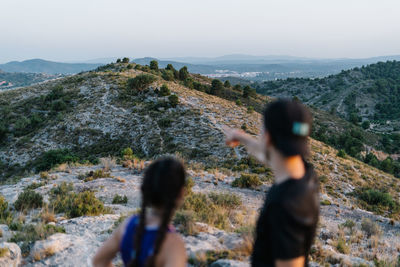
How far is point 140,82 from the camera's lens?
3014cm

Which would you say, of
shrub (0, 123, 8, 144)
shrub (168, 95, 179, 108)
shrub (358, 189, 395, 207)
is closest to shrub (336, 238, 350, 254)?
shrub (358, 189, 395, 207)

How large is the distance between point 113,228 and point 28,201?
11.9ft

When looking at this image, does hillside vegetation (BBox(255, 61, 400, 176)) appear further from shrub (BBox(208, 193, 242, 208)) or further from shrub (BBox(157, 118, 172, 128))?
shrub (BBox(208, 193, 242, 208))

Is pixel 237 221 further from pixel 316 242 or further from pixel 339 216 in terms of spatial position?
pixel 339 216

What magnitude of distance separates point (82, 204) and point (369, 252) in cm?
745

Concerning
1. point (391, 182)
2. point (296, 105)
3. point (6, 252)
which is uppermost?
point (296, 105)

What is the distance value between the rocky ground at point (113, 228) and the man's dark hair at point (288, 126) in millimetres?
2960

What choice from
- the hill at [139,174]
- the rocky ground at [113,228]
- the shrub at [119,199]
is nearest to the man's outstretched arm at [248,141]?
the rocky ground at [113,228]

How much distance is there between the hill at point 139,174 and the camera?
17.6 ft

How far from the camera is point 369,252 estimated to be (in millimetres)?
6043

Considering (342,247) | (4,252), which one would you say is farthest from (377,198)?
(4,252)

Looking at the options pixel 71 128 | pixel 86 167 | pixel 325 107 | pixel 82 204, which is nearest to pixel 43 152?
pixel 71 128

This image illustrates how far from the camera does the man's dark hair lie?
1728 mm

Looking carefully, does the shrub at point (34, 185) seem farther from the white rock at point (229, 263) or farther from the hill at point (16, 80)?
the hill at point (16, 80)
